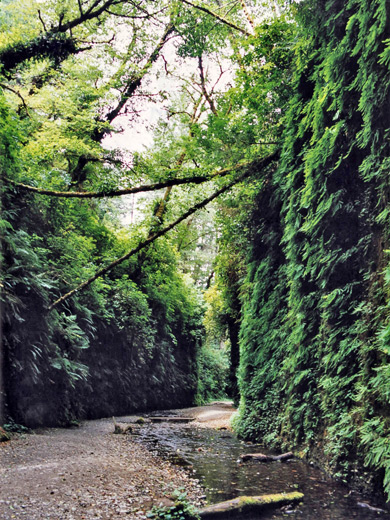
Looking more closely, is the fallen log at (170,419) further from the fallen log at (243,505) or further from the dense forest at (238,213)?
the fallen log at (243,505)

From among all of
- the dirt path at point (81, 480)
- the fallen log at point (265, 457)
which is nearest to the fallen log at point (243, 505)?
the dirt path at point (81, 480)

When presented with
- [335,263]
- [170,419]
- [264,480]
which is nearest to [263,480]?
[264,480]

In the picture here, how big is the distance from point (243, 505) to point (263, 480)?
1.44m

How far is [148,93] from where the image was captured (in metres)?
16.2

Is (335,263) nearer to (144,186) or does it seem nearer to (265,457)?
(265,457)

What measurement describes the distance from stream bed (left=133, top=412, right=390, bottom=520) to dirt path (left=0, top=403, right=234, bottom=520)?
36 centimetres

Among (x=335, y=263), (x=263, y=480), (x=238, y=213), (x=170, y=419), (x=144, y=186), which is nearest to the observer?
(x=263, y=480)

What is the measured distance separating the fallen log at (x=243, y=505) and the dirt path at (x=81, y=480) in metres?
0.44

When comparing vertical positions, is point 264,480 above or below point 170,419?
above

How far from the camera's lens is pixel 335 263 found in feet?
17.8

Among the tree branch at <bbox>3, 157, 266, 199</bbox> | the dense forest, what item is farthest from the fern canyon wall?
the tree branch at <bbox>3, 157, 266, 199</bbox>

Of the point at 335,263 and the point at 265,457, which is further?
the point at 265,457

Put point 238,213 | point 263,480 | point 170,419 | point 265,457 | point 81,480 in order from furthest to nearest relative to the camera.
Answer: point 170,419 → point 238,213 → point 265,457 → point 263,480 → point 81,480

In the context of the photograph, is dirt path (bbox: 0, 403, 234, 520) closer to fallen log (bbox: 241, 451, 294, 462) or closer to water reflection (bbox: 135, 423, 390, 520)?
water reflection (bbox: 135, 423, 390, 520)
